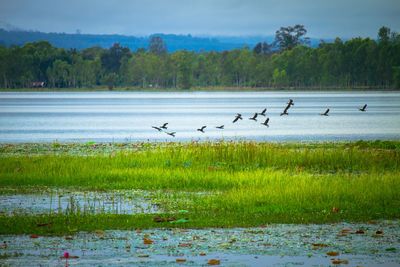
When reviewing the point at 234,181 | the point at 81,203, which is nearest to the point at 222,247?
the point at 81,203

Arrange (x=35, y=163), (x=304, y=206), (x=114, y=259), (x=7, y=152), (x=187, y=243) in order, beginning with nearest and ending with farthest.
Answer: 1. (x=114, y=259)
2. (x=187, y=243)
3. (x=304, y=206)
4. (x=35, y=163)
5. (x=7, y=152)

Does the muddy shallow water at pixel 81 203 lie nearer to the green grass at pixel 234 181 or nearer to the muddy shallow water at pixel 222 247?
the green grass at pixel 234 181

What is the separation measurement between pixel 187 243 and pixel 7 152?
26.2m

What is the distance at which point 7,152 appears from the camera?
4209 cm

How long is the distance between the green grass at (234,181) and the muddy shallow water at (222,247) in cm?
97

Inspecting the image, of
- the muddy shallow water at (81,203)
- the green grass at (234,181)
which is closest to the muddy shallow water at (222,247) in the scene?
the green grass at (234,181)

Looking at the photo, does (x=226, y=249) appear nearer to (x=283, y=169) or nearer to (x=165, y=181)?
(x=165, y=181)

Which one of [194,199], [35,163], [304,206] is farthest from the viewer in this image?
[35,163]

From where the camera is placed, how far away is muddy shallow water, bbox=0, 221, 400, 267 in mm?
16078

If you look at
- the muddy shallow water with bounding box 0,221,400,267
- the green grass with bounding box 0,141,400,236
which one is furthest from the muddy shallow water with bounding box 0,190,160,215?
the muddy shallow water with bounding box 0,221,400,267

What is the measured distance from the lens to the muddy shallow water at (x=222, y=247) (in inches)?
633

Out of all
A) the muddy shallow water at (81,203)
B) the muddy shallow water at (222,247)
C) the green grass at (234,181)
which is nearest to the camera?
the muddy shallow water at (222,247)

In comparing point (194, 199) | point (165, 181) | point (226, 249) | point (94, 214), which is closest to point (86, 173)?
point (165, 181)

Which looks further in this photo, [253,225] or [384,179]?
[384,179]
